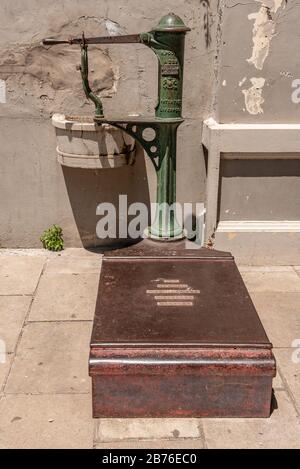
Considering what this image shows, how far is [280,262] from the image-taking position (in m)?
4.79

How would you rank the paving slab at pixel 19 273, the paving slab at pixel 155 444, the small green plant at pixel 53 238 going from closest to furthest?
1. the paving slab at pixel 155 444
2. the paving slab at pixel 19 273
3. the small green plant at pixel 53 238

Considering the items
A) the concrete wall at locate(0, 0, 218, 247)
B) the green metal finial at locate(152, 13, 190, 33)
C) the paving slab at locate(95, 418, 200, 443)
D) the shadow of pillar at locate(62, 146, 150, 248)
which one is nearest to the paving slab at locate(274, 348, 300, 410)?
the paving slab at locate(95, 418, 200, 443)

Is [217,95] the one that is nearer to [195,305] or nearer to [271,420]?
[195,305]

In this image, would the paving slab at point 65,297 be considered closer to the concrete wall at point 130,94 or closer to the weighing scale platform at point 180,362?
the concrete wall at point 130,94

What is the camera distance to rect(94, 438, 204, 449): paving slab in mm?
2691

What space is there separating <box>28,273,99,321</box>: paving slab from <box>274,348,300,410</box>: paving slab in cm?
130

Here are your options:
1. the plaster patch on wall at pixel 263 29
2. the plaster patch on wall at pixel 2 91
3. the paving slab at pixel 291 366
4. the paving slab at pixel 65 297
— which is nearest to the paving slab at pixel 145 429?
the paving slab at pixel 291 366

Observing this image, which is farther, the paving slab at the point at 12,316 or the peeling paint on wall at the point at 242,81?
the peeling paint on wall at the point at 242,81

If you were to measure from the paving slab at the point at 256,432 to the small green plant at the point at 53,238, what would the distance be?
259cm

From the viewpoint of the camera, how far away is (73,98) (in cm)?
473

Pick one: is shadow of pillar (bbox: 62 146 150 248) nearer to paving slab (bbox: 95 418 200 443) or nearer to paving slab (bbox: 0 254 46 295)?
paving slab (bbox: 0 254 46 295)

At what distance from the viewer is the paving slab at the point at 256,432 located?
107 inches

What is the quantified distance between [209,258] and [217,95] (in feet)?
4.85

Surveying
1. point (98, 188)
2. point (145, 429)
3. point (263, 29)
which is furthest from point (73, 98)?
point (145, 429)
